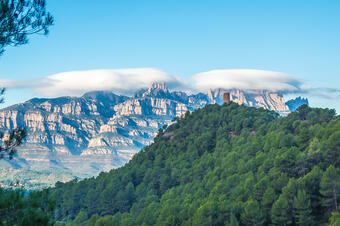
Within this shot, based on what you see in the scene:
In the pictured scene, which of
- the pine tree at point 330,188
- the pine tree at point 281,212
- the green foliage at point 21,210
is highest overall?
the green foliage at point 21,210

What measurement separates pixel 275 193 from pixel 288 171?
12.2 m

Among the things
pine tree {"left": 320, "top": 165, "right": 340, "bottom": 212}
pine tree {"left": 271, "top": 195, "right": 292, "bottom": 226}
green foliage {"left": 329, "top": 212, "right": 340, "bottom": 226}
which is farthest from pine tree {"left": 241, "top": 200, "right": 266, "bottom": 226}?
green foliage {"left": 329, "top": 212, "right": 340, "bottom": 226}

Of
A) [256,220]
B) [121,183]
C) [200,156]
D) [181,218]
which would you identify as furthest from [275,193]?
[121,183]

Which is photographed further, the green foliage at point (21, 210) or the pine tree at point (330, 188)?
the pine tree at point (330, 188)

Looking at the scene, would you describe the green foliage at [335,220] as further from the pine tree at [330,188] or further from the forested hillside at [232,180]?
the pine tree at [330,188]

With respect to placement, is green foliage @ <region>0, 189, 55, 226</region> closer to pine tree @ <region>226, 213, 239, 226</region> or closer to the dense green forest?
the dense green forest

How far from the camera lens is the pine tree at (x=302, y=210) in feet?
244

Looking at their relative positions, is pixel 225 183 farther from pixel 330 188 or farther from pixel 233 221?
pixel 330 188

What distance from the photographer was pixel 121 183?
574 ft

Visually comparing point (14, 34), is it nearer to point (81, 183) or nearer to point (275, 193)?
point (275, 193)

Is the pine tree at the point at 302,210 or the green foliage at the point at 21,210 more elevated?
the green foliage at the point at 21,210

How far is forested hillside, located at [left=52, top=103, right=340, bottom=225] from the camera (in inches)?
3167

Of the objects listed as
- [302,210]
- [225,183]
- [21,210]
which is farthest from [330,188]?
[21,210]

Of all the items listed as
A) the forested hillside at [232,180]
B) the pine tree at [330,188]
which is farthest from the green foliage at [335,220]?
the pine tree at [330,188]
